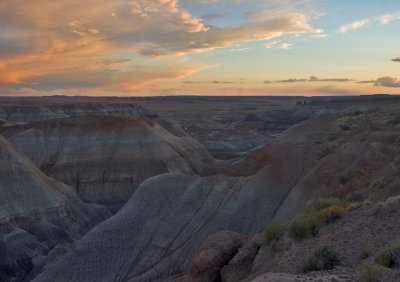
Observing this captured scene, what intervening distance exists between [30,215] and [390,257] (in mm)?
28369

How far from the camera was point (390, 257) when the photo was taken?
1082 cm

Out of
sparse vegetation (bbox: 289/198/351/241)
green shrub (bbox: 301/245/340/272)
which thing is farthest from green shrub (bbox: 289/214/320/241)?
green shrub (bbox: 301/245/340/272)

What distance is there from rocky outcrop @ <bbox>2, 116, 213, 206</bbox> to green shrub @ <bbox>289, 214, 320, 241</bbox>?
32743 millimetres

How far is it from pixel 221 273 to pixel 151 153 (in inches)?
1461

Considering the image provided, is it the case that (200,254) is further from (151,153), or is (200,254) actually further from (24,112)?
(24,112)

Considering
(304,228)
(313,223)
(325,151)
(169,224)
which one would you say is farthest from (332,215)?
(325,151)

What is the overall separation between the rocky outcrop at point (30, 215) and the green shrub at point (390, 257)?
888 inches

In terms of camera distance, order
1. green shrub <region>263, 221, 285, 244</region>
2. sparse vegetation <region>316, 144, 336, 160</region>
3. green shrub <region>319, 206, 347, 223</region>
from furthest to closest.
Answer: sparse vegetation <region>316, 144, 336, 160</region>
green shrub <region>263, 221, 285, 244</region>
green shrub <region>319, 206, 347, 223</region>

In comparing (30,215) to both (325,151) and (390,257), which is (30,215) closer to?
(325,151)

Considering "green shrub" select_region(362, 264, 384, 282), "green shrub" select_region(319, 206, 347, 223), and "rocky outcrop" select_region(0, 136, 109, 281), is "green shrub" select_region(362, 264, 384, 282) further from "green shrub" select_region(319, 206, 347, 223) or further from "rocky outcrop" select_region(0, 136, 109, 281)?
"rocky outcrop" select_region(0, 136, 109, 281)

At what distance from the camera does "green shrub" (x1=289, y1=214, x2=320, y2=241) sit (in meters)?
14.8

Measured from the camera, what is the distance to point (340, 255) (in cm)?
1228

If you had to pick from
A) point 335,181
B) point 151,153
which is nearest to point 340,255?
point 335,181

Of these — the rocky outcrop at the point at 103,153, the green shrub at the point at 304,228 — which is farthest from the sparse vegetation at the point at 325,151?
the rocky outcrop at the point at 103,153
